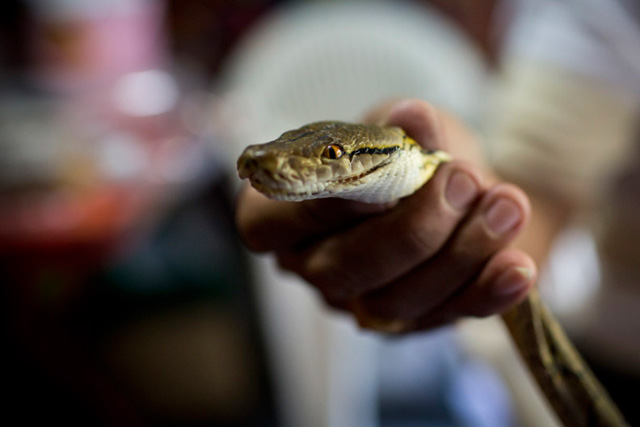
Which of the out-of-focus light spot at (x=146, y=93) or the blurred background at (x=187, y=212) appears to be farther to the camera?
the out-of-focus light spot at (x=146, y=93)

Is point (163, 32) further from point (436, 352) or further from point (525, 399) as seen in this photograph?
point (525, 399)

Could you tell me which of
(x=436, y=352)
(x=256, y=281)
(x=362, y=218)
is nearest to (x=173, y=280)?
(x=256, y=281)

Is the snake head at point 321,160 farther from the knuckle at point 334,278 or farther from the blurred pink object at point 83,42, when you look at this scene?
the blurred pink object at point 83,42

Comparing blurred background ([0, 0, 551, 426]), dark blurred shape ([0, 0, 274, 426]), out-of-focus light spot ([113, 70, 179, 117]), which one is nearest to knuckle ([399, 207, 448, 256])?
blurred background ([0, 0, 551, 426])

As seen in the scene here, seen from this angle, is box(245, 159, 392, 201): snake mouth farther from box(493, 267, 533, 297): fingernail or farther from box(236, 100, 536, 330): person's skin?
box(493, 267, 533, 297): fingernail

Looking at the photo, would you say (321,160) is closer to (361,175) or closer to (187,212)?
(361,175)

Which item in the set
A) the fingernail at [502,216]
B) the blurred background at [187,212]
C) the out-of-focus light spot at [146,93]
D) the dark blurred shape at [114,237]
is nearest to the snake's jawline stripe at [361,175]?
the fingernail at [502,216]
